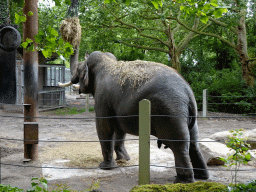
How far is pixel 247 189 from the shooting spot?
309cm

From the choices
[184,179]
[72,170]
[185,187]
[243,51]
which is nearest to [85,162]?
[72,170]

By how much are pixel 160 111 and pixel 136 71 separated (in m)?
0.91

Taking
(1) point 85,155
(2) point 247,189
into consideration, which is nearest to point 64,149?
(1) point 85,155

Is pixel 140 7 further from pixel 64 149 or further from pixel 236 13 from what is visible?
pixel 64 149

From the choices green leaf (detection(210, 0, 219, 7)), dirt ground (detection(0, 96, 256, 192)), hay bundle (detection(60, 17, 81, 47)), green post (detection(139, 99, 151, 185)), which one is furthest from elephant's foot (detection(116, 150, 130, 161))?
hay bundle (detection(60, 17, 81, 47))

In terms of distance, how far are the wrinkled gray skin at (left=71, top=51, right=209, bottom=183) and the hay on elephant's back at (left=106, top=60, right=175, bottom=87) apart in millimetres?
79

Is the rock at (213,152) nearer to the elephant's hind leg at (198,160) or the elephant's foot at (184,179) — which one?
the elephant's hind leg at (198,160)

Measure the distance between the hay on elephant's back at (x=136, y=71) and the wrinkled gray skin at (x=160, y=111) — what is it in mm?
79

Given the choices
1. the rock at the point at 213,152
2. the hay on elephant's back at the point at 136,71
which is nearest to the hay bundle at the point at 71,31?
the hay on elephant's back at the point at 136,71

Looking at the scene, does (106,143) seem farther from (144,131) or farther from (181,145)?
(144,131)

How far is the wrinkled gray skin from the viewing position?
15.0 ft

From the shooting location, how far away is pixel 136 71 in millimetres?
5281

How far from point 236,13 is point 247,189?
39.9ft

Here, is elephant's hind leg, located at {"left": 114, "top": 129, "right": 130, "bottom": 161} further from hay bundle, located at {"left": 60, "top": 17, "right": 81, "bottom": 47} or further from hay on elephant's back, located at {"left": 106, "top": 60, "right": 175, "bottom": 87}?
hay bundle, located at {"left": 60, "top": 17, "right": 81, "bottom": 47}
